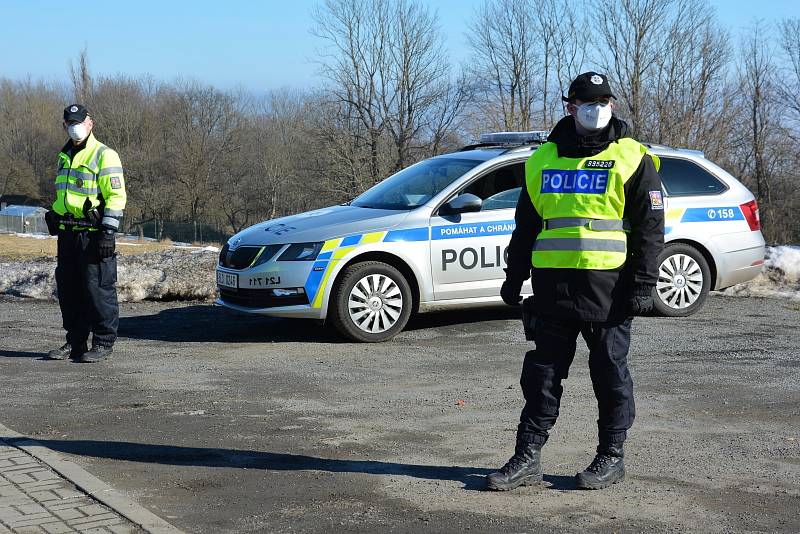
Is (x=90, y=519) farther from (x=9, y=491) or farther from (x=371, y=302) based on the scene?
(x=371, y=302)

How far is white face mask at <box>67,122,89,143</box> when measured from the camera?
8.14 metres

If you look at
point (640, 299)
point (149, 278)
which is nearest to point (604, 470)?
point (640, 299)

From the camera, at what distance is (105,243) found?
8031mm

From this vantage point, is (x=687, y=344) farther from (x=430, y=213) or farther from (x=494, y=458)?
(x=494, y=458)

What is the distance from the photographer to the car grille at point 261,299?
9.01 meters

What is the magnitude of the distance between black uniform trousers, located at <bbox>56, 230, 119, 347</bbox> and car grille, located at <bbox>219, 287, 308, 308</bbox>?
126 centimetres

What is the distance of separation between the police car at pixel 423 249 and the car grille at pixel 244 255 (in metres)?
0.01

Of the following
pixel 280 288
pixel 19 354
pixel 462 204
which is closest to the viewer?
pixel 19 354

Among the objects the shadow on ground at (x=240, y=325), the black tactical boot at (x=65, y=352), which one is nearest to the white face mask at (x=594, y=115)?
the shadow on ground at (x=240, y=325)

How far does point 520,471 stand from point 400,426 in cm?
145

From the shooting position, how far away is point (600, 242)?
4594mm

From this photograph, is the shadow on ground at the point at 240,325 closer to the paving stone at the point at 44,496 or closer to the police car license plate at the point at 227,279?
the police car license plate at the point at 227,279

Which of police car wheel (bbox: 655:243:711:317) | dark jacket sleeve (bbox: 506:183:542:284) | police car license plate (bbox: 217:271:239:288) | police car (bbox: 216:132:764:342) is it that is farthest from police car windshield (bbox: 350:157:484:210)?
dark jacket sleeve (bbox: 506:183:542:284)

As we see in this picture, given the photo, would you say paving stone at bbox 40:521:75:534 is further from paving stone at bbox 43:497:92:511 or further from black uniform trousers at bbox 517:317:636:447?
black uniform trousers at bbox 517:317:636:447
